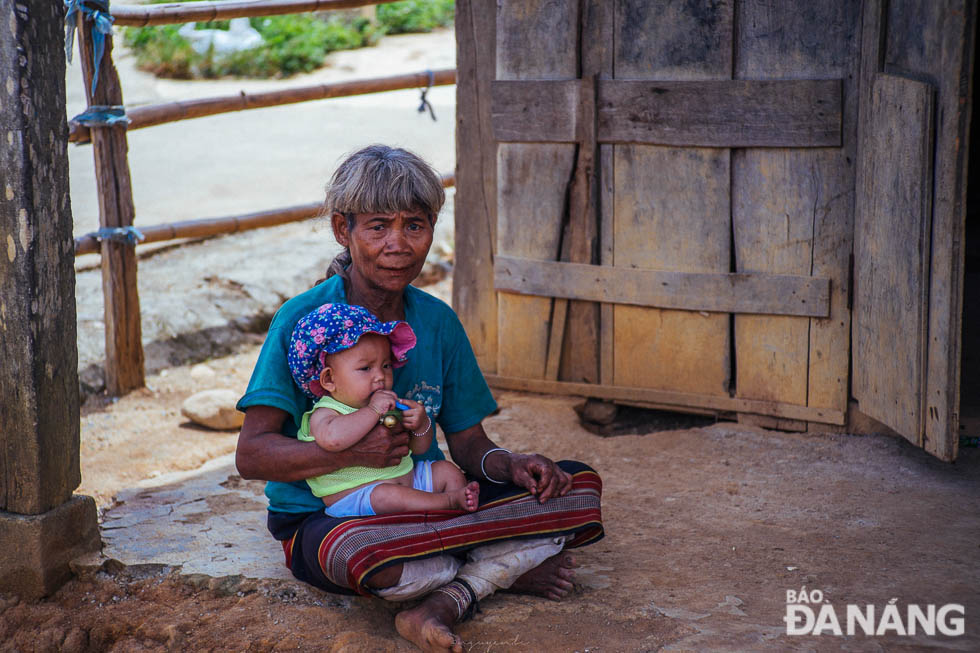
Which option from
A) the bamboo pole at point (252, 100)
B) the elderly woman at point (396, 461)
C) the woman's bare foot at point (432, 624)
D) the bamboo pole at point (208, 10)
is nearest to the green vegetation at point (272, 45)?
the bamboo pole at point (252, 100)

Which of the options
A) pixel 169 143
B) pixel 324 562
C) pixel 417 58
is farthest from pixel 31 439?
pixel 417 58

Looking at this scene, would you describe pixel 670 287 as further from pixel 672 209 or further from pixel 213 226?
pixel 213 226

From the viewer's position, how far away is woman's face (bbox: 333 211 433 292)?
2.56m

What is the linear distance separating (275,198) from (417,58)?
6.49 meters

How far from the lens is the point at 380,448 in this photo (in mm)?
2455

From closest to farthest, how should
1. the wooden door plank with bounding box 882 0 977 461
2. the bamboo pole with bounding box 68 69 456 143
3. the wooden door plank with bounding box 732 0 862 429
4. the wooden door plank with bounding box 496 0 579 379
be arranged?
Result: the wooden door plank with bounding box 882 0 977 461 < the wooden door plank with bounding box 732 0 862 429 < the wooden door plank with bounding box 496 0 579 379 < the bamboo pole with bounding box 68 69 456 143

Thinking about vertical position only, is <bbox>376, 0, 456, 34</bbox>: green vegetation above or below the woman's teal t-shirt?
above

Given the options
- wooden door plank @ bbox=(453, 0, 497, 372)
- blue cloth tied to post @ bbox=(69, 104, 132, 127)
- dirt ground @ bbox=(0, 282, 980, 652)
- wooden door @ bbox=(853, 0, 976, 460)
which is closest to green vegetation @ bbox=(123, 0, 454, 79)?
blue cloth tied to post @ bbox=(69, 104, 132, 127)

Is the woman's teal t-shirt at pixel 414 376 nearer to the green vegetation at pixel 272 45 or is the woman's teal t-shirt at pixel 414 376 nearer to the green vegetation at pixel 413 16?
the green vegetation at pixel 272 45

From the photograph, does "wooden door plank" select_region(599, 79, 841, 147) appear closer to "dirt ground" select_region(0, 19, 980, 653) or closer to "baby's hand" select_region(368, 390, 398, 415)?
"dirt ground" select_region(0, 19, 980, 653)

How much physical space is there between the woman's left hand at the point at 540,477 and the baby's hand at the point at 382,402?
1.46ft

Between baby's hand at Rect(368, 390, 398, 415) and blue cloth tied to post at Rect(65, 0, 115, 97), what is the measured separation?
287cm

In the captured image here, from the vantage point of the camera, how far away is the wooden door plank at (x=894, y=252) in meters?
3.13

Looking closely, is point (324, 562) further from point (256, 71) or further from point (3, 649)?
point (256, 71)
